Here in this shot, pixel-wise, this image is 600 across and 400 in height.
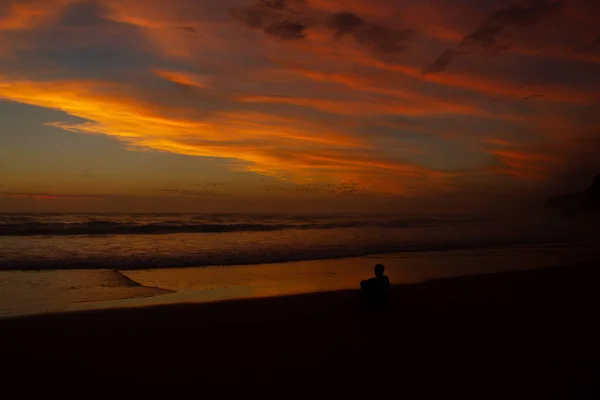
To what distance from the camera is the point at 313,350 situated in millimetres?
6992

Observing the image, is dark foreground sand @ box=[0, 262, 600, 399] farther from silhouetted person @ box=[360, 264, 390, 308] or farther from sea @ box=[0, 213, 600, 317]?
sea @ box=[0, 213, 600, 317]

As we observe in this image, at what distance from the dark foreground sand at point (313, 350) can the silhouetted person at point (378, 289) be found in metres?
0.28

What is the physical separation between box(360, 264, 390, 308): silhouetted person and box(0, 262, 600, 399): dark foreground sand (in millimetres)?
279

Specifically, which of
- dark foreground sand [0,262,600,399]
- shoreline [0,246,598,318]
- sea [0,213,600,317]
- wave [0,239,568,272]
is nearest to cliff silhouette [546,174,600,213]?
sea [0,213,600,317]

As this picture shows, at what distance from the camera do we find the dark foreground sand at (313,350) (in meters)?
5.53

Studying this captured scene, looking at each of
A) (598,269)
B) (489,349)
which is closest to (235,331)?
(489,349)

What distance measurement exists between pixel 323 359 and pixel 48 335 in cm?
450

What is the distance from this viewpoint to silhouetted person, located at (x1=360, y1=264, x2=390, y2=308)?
9094 millimetres

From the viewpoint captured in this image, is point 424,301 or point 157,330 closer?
A: point 157,330

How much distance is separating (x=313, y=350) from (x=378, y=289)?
2.53 m

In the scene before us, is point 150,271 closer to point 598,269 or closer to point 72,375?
point 72,375

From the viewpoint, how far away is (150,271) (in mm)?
16141

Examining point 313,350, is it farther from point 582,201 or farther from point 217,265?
point 582,201

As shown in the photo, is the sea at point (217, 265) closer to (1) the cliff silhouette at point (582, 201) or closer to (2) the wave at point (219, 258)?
(2) the wave at point (219, 258)
